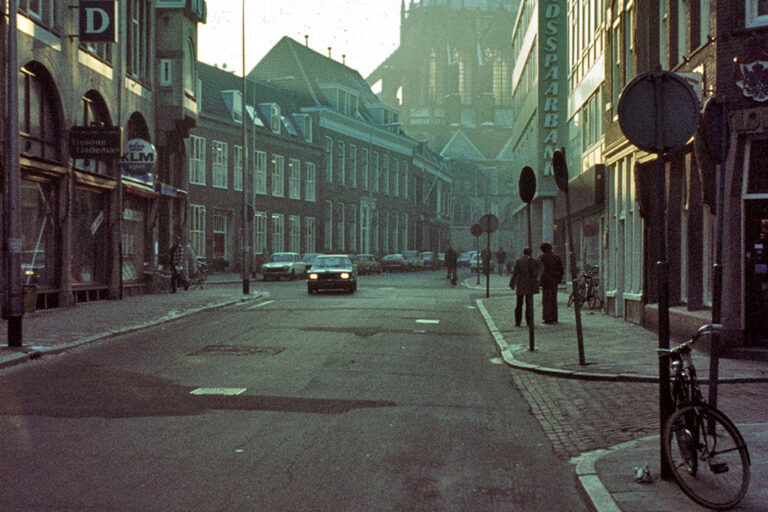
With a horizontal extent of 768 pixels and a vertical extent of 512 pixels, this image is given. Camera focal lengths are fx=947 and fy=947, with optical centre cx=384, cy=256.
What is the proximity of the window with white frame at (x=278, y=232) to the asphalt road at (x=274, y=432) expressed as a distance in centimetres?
4398

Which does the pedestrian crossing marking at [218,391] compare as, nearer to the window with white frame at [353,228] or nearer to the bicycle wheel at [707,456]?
the bicycle wheel at [707,456]

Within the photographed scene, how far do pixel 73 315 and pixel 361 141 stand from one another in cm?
5599

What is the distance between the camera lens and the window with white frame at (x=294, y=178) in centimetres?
6094

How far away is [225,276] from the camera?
4847 centimetres

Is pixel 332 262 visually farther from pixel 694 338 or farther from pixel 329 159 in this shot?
pixel 329 159

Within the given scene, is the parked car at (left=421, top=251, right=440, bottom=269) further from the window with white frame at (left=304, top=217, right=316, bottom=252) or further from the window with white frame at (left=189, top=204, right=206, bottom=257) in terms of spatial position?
the window with white frame at (left=189, top=204, right=206, bottom=257)

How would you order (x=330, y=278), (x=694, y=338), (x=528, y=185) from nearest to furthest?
(x=694, y=338), (x=528, y=185), (x=330, y=278)

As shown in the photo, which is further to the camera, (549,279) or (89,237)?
(89,237)

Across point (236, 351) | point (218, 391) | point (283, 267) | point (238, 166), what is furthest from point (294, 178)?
point (218, 391)

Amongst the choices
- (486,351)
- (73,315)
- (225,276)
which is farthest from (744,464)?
(225,276)

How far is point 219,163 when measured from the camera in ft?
168

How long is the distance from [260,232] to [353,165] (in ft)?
60.1

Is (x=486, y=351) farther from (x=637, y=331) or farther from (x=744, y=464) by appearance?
(x=744, y=464)

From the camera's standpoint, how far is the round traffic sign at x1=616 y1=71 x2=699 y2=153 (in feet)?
20.8
